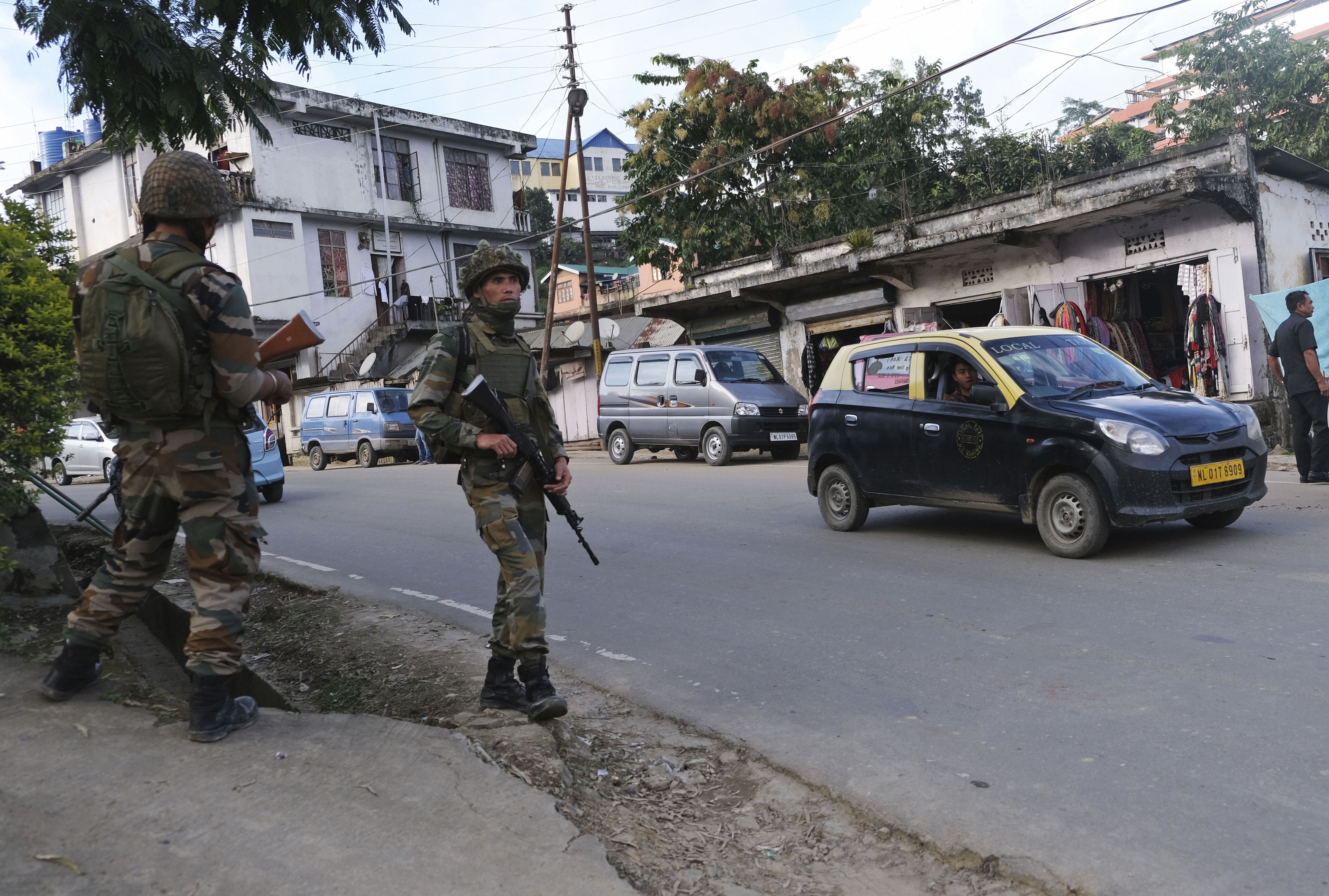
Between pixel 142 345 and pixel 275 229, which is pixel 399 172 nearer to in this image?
pixel 275 229

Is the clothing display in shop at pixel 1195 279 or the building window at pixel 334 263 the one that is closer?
the clothing display in shop at pixel 1195 279

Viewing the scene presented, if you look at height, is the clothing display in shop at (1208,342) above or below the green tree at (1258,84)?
Answer: below

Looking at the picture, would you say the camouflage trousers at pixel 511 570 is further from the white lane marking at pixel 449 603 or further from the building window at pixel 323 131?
the building window at pixel 323 131

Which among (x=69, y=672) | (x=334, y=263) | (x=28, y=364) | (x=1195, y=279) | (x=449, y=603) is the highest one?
(x=334, y=263)

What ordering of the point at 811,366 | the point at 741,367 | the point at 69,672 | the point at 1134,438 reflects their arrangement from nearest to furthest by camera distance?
the point at 69,672 → the point at 1134,438 → the point at 741,367 → the point at 811,366

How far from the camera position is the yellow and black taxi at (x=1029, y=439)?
6.77 metres

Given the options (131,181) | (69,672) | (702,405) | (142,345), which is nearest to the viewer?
(142,345)

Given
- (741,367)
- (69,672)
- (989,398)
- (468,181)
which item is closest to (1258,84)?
(741,367)

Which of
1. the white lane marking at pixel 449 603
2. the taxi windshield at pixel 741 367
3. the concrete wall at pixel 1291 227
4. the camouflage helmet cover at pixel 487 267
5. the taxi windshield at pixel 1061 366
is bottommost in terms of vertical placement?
the white lane marking at pixel 449 603

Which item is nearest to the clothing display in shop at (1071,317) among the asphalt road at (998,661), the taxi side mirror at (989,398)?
the asphalt road at (998,661)

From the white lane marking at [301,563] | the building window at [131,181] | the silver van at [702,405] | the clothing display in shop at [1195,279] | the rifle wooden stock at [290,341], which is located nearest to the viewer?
the rifle wooden stock at [290,341]

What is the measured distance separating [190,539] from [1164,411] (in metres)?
6.27

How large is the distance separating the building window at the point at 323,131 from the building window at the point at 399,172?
4.23 ft

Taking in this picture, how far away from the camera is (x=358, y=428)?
25.8m
